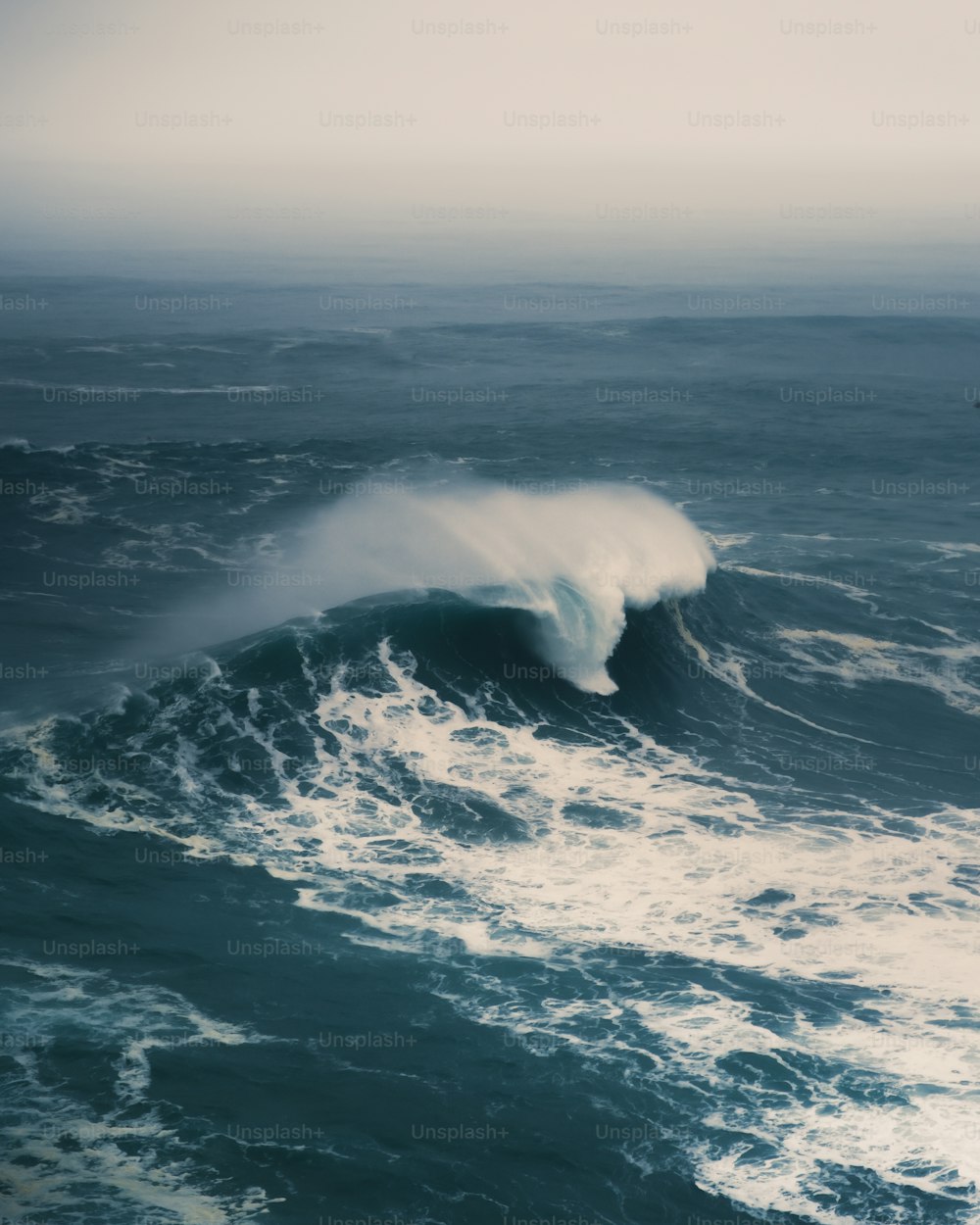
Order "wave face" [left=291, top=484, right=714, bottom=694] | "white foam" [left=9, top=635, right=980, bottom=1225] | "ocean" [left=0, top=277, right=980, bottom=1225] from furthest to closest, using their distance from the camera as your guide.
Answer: "wave face" [left=291, top=484, right=714, bottom=694], "white foam" [left=9, top=635, right=980, bottom=1225], "ocean" [left=0, top=277, right=980, bottom=1225]

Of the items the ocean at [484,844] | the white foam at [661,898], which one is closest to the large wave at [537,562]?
the ocean at [484,844]

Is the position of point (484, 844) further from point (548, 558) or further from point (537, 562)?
point (548, 558)

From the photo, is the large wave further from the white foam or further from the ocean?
the white foam

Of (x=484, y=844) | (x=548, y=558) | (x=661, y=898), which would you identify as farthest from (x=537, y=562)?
(x=661, y=898)

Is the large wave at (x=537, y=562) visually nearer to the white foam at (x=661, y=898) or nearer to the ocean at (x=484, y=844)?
the ocean at (x=484, y=844)

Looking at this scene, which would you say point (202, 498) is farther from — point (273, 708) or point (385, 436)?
point (273, 708)

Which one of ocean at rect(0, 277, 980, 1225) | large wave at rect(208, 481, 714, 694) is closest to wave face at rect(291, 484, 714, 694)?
large wave at rect(208, 481, 714, 694)

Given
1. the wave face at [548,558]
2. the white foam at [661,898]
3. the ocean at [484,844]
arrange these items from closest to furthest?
the ocean at [484,844]
the white foam at [661,898]
the wave face at [548,558]
